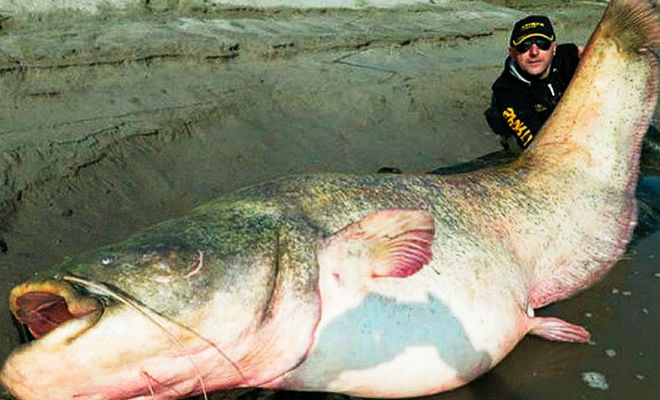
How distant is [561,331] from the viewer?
2.96 m

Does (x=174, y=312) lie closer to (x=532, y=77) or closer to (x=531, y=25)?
(x=531, y=25)

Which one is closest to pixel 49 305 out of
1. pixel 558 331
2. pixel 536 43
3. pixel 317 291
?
pixel 317 291

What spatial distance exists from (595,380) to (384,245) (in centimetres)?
133

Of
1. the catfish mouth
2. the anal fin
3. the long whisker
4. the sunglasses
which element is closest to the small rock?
the anal fin

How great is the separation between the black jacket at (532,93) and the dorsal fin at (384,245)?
2833mm

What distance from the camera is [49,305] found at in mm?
1955

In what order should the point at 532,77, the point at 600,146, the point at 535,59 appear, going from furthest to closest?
the point at 532,77 < the point at 535,59 < the point at 600,146

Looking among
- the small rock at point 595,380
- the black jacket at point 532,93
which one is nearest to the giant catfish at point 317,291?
the small rock at point 595,380

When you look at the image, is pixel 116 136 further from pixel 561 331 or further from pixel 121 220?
pixel 561 331

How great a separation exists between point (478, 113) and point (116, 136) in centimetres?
325

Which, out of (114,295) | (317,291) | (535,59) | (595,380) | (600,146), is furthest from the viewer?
(535,59)

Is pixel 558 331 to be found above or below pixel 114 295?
below

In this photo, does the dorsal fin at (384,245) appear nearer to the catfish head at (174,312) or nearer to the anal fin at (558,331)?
the catfish head at (174,312)

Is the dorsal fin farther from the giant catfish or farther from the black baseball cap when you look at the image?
the black baseball cap
